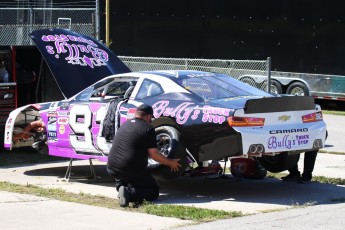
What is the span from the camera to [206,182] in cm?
1198

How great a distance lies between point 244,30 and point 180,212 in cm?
1507

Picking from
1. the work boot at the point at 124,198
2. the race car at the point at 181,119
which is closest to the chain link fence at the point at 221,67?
the race car at the point at 181,119

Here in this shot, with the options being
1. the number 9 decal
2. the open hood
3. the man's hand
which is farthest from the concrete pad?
the open hood

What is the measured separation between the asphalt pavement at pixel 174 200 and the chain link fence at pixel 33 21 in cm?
711

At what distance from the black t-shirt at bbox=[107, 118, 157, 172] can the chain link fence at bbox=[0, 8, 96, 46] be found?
29.1ft

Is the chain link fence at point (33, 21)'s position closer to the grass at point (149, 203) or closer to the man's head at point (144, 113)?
the grass at point (149, 203)

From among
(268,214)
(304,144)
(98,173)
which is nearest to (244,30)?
(98,173)

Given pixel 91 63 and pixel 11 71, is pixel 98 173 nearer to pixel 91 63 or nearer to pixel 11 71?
pixel 91 63

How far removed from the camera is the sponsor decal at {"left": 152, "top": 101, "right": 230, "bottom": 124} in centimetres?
1014

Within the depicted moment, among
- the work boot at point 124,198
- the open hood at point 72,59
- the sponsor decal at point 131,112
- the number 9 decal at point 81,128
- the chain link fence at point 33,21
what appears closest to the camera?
the work boot at point 124,198

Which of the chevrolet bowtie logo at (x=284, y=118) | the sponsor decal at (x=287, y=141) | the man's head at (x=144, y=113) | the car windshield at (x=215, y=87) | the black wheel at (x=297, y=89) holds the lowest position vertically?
the black wheel at (x=297, y=89)

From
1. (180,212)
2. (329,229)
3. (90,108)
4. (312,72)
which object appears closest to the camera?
(329,229)

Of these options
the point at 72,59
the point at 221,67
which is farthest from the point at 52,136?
the point at 221,67

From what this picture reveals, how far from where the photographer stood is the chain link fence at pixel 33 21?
20953mm
